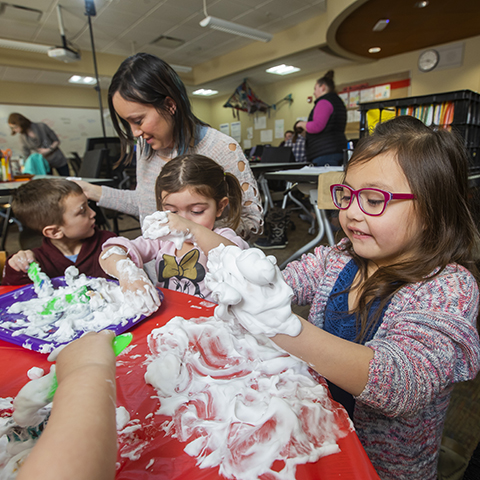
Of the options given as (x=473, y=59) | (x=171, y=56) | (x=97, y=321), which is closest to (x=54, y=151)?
(x=171, y=56)

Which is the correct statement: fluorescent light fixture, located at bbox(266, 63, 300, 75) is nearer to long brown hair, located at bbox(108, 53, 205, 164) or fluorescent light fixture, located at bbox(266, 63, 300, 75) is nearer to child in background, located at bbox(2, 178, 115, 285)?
long brown hair, located at bbox(108, 53, 205, 164)

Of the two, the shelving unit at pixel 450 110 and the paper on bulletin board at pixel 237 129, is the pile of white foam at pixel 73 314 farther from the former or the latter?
the paper on bulletin board at pixel 237 129

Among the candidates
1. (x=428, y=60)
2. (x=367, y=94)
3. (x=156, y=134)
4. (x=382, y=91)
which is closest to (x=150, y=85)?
(x=156, y=134)

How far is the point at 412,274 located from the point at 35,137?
544 centimetres

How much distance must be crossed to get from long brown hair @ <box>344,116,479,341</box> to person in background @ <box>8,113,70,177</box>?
5.23 meters

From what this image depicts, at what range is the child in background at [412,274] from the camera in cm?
58

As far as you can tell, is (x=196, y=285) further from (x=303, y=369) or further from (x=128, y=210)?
(x=128, y=210)

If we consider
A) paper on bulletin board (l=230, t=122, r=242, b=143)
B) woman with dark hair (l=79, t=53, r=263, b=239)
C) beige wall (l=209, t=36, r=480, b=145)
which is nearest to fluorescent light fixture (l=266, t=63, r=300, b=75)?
beige wall (l=209, t=36, r=480, b=145)

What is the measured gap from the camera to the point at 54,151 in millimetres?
4949

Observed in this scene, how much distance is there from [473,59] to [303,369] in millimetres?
7109

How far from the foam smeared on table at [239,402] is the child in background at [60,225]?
87cm

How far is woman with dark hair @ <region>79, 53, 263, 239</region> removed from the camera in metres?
1.29

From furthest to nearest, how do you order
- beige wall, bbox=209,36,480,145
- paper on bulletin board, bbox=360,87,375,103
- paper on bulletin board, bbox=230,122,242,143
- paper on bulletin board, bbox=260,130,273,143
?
paper on bulletin board, bbox=230,122,242,143 → paper on bulletin board, bbox=260,130,273,143 → paper on bulletin board, bbox=360,87,375,103 → beige wall, bbox=209,36,480,145

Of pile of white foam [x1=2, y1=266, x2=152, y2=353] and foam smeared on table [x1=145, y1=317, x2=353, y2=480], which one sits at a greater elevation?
pile of white foam [x1=2, y1=266, x2=152, y2=353]
